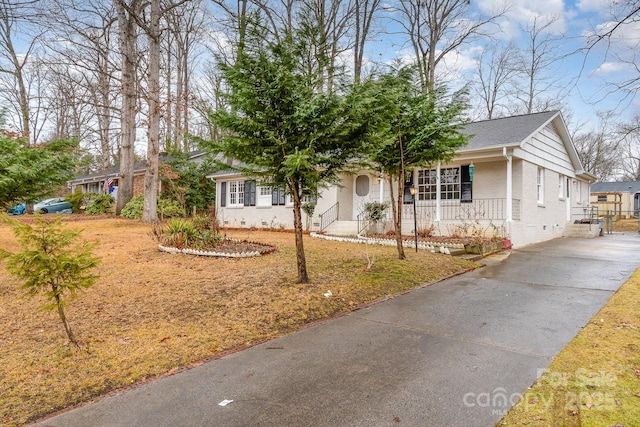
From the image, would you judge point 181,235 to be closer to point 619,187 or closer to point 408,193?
point 408,193

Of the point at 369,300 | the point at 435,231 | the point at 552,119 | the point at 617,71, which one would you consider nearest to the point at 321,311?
the point at 369,300

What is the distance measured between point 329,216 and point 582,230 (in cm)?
1153

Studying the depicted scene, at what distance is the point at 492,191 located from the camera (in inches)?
485

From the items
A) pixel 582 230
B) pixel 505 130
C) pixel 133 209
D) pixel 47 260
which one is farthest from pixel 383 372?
pixel 133 209

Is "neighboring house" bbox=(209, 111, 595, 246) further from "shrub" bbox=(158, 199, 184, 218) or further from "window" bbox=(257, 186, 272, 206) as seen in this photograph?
"shrub" bbox=(158, 199, 184, 218)

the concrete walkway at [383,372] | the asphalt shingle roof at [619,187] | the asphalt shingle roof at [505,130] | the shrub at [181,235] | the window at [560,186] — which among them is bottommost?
the concrete walkway at [383,372]

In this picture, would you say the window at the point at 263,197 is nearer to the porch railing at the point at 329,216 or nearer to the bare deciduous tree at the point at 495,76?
the porch railing at the point at 329,216

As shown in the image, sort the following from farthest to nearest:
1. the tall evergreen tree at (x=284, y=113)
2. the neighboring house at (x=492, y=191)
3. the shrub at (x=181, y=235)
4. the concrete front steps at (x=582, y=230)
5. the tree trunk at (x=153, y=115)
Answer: the concrete front steps at (x=582, y=230), the tree trunk at (x=153, y=115), the neighboring house at (x=492, y=191), the shrub at (x=181, y=235), the tall evergreen tree at (x=284, y=113)

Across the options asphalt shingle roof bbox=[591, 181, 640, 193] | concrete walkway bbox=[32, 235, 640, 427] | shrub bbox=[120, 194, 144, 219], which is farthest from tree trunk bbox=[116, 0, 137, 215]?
asphalt shingle roof bbox=[591, 181, 640, 193]

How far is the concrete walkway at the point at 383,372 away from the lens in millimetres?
2604

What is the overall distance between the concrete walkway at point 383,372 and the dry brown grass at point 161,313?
14.8 inches

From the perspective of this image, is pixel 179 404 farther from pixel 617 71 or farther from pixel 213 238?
pixel 213 238

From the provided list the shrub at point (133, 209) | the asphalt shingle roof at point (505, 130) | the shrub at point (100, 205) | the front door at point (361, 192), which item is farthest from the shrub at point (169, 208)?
the asphalt shingle roof at point (505, 130)

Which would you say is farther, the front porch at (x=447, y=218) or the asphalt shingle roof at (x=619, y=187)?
the asphalt shingle roof at (x=619, y=187)
